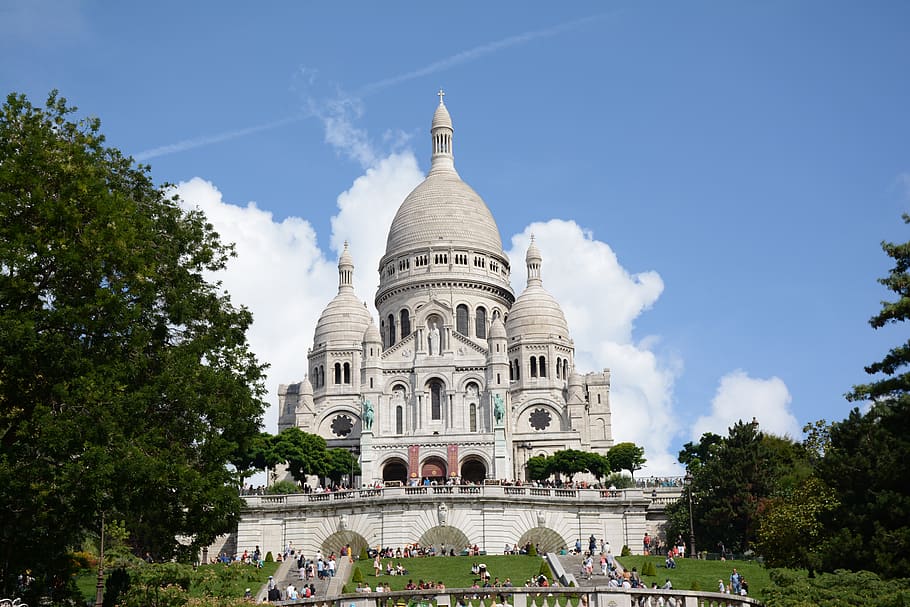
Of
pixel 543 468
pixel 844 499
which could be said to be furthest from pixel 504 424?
pixel 844 499

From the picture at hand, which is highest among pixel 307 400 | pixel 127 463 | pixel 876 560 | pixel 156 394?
pixel 307 400

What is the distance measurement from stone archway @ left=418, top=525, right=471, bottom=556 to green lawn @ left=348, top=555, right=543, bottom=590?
4506 millimetres

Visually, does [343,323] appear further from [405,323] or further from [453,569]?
[453,569]

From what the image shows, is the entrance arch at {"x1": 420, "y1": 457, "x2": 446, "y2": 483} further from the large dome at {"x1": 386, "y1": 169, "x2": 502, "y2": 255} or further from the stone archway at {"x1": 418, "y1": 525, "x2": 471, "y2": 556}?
the stone archway at {"x1": 418, "y1": 525, "x2": 471, "y2": 556}

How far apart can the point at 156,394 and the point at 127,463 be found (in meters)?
2.71

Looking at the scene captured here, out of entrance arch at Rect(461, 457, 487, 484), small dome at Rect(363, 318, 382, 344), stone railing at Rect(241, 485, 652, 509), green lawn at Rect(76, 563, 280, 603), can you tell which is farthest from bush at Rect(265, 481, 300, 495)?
small dome at Rect(363, 318, 382, 344)

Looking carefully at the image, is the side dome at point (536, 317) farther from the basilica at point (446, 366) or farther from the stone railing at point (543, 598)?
the stone railing at point (543, 598)

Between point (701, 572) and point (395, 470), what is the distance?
148ft

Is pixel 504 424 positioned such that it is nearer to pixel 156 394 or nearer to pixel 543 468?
pixel 543 468

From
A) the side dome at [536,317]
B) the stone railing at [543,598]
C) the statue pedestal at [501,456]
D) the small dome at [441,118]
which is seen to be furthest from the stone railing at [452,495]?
the small dome at [441,118]

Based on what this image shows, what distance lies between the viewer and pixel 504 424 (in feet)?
293

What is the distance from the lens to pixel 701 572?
48312mm

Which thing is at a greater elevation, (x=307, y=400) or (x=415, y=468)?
(x=307, y=400)

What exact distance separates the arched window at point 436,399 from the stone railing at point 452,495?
3374 centimetres
